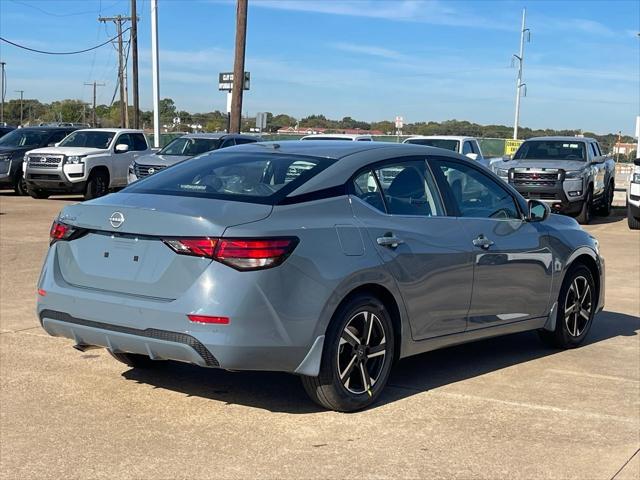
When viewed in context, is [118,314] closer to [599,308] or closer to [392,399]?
[392,399]

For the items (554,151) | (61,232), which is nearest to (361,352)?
(61,232)

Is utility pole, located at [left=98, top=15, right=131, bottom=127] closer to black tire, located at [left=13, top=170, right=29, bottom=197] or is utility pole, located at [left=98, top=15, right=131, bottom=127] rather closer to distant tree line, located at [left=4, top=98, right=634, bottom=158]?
distant tree line, located at [left=4, top=98, right=634, bottom=158]

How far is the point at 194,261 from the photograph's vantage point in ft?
15.5

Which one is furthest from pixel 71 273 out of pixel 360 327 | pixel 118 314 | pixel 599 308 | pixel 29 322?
pixel 599 308

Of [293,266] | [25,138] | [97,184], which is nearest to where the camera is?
[293,266]

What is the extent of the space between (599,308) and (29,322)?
4848 millimetres

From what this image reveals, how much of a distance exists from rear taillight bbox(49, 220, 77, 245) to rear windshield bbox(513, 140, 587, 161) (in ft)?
54.3

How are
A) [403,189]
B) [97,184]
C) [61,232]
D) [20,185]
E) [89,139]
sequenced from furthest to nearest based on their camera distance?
[20,185]
[89,139]
[97,184]
[403,189]
[61,232]

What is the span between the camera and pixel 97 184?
22.1m

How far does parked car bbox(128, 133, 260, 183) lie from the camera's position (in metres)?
20.1

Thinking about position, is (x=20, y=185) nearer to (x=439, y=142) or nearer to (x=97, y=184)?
(x=97, y=184)

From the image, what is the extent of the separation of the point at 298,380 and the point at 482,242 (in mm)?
1571

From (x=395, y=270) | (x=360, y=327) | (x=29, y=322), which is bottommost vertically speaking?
(x=29, y=322)

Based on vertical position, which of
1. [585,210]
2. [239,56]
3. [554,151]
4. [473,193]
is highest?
[239,56]
